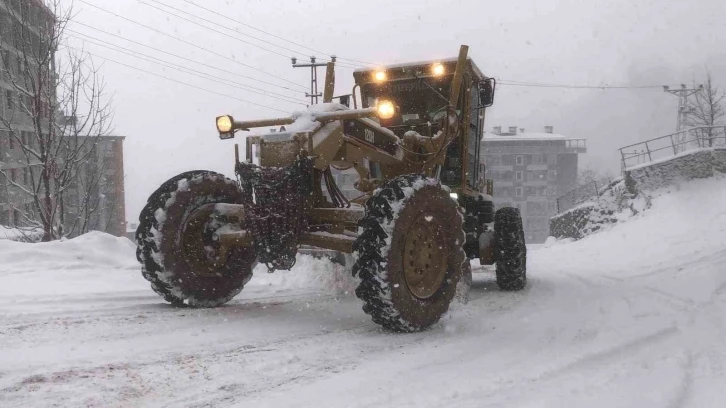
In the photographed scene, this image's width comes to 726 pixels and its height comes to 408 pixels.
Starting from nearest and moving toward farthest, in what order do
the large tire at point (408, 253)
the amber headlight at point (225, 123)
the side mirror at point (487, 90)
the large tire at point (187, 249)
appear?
the large tire at point (408, 253), the amber headlight at point (225, 123), the large tire at point (187, 249), the side mirror at point (487, 90)

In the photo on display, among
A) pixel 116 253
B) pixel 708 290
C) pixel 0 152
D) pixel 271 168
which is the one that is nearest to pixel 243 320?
pixel 271 168

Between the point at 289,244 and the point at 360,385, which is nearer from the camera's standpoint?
the point at 360,385

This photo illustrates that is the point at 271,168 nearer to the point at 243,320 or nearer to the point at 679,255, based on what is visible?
the point at 243,320

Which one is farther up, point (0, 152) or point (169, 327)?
point (0, 152)

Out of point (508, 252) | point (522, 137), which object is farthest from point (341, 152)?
point (522, 137)

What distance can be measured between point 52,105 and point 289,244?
827cm

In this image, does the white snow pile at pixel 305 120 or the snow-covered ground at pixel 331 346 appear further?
the white snow pile at pixel 305 120

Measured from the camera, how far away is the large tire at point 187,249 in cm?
505

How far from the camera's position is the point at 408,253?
4.50 metres

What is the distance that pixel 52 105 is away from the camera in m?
10.7

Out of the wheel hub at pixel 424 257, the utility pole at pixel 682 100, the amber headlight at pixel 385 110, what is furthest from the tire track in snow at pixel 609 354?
the utility pole at pixel 682 100

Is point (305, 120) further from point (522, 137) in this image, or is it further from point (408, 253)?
point (522, 137)

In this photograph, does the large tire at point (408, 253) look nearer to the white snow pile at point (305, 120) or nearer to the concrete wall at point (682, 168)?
the white snow pile at point (305, 120)

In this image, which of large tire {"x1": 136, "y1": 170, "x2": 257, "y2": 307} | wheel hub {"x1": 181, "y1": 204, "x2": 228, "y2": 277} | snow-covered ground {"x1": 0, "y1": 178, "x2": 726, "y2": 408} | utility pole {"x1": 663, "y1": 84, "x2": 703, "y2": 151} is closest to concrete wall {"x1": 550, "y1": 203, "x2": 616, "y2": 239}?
snow-covered ground {"x1": 0, "y1": 178, "x2": 726, "y2": 408}
